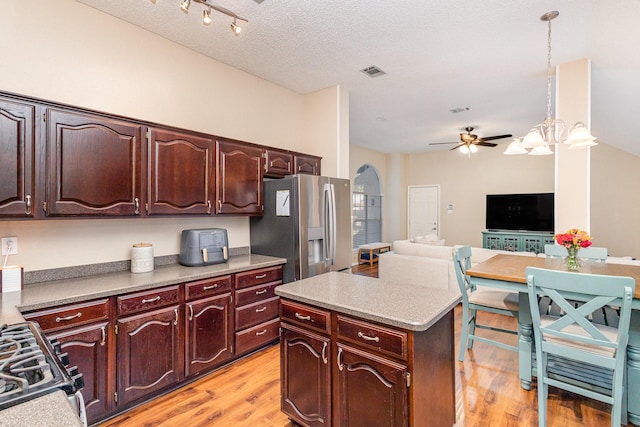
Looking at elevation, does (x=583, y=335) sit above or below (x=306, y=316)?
below

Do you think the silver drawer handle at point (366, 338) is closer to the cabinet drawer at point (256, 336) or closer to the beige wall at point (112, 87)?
the cabinet drawer at point (256, 336)

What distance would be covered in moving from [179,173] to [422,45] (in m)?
2.55

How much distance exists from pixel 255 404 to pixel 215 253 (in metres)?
1.34

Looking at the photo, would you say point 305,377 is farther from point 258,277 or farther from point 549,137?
point 549,137

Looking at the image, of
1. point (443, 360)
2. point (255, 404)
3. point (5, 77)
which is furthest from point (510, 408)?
point (5, 77)

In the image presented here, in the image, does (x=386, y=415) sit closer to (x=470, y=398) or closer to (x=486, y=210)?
(x=470, y=398)

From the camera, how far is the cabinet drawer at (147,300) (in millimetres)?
2092

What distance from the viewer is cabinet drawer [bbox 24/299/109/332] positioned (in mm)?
1769

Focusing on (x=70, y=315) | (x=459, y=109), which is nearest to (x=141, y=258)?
(x=70, y=315)

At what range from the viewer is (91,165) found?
7.11 ft

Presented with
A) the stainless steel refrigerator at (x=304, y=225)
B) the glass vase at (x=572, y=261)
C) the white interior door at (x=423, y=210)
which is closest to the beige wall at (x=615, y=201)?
the white interior door at (x=423, y=210)

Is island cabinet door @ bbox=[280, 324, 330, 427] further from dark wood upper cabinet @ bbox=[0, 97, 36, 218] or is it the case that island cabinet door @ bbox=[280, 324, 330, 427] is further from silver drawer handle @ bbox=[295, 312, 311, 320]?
dark wood upper cabinet @ bbox=[0, 97, 36, 218]

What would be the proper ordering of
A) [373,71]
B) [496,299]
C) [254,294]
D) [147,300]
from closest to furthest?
1. [147,300]
2. [496,299]
3. [254,294]
4. [373,71]

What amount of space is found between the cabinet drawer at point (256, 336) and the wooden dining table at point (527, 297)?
75.5 inches
